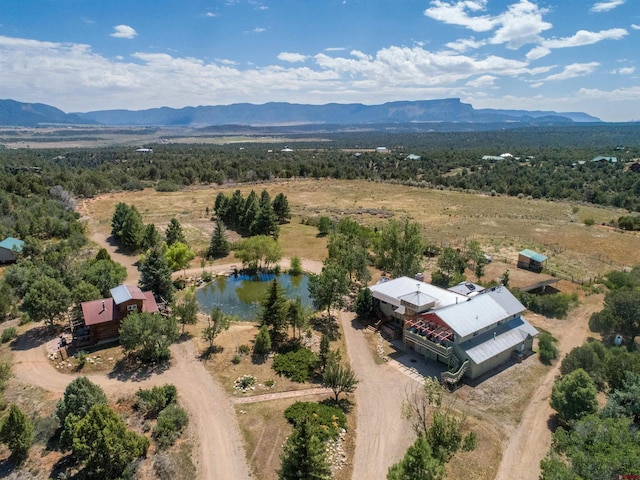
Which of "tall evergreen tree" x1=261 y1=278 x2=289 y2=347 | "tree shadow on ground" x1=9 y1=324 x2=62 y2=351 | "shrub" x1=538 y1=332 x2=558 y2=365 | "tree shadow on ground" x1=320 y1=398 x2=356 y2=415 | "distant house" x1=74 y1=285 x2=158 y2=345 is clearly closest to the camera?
"tree shadow on ground" x1=320 y1=398 x2=356 y2=415

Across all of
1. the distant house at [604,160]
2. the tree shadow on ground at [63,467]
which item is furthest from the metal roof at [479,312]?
the distant house at [604,160]

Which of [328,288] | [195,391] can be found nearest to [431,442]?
[195,391]

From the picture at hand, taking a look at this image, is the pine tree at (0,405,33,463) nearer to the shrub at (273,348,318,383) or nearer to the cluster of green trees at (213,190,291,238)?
the shrub at (273,348,318,383)

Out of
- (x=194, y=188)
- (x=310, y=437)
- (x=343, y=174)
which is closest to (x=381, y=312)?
(x=310, y=437)

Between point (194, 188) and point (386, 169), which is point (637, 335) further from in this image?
point (386, 169)

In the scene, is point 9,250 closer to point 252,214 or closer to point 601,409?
point 252,214

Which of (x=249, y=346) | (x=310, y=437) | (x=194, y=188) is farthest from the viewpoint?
(x=194, y=188)

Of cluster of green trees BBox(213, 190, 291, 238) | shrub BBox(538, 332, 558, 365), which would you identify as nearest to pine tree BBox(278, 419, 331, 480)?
shrub BBox(538, 332, 558, 365)
